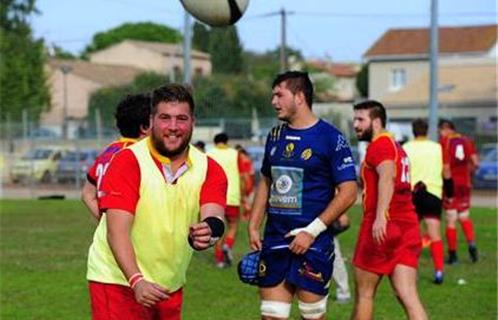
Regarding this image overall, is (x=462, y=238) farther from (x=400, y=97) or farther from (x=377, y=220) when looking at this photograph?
(x=400, y=97)

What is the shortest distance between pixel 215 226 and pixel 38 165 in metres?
35.1

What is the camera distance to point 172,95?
548 cm

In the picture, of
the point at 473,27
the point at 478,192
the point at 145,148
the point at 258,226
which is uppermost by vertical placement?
the point at 473,27

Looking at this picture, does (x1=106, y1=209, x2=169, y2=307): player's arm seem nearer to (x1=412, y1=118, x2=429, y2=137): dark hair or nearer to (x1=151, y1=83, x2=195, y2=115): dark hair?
(x1=151, y1=83, x2=195, y2=115): dark hair

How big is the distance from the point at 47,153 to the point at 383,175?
33.0 m

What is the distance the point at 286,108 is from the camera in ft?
23.8

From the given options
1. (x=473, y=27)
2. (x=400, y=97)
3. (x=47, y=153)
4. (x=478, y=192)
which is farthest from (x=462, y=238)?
(x=473, y=27)

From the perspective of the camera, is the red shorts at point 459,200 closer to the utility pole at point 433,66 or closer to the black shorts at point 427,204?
the black shorts at point 427,204

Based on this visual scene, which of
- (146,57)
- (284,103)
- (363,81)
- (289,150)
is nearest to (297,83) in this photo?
(284,103)

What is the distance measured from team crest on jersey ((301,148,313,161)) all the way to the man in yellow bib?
146 cm

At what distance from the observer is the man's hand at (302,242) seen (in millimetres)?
6949

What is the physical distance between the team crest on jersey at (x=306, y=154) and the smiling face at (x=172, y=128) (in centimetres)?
173

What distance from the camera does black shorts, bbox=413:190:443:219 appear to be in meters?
13.0

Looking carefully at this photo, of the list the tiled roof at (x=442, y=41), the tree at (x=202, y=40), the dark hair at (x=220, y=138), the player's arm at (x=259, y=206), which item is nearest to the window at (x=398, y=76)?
the tiled roof at (x=442, y=41)
